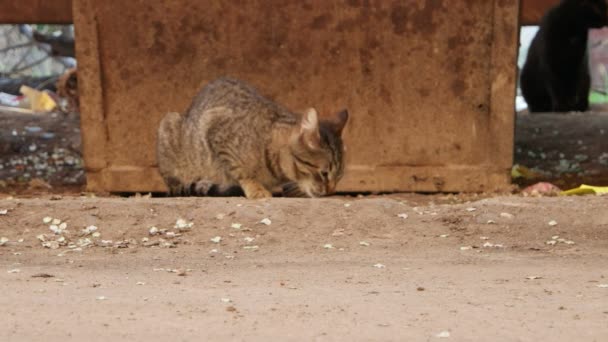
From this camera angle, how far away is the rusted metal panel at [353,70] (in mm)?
6723

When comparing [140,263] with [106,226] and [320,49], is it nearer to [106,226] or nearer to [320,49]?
[106,226]

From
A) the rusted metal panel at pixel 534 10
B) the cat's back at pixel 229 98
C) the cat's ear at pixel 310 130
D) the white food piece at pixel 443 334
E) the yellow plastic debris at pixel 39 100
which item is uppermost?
the rusted metal panel at pixel 534 10

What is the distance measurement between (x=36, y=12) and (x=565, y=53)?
6.39 metres

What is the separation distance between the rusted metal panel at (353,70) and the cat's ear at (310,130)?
99 cm

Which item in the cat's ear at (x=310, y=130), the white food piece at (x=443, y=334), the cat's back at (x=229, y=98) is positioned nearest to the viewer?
the white food piece at (x=443, y=334)

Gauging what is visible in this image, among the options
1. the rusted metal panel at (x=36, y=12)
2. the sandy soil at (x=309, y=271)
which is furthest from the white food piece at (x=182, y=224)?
the rusted metal panel at (x=36, y=12)

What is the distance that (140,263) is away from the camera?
4.57m

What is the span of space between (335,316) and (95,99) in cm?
399

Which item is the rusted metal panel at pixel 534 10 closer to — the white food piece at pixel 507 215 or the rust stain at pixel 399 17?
the rust stain at pixel 399 17

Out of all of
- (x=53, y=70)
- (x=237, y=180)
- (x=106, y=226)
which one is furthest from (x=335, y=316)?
(x=53, y=70)

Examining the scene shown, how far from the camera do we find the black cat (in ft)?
39.7

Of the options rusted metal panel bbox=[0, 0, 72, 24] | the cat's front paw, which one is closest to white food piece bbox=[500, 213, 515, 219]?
the cat's front paw

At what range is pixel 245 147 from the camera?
246 inches

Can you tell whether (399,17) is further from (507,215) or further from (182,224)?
(182,224)
